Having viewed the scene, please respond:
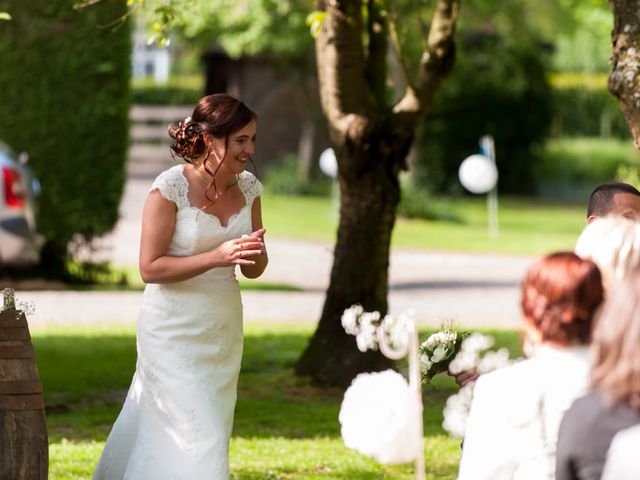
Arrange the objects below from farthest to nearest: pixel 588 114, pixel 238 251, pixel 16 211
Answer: pixel 588 114 < pixel 16 211 < pixel 238 251

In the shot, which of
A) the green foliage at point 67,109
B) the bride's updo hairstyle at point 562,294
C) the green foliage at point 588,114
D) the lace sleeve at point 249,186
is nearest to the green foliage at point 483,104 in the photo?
the green foliage at point 588,114

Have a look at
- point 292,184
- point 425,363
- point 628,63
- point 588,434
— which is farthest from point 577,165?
point 588,434

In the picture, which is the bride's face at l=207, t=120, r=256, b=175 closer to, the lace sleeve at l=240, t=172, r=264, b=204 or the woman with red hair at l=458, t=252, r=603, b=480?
the lace sleeve at l=240, t=172, r=264, b=204

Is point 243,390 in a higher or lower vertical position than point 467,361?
lower

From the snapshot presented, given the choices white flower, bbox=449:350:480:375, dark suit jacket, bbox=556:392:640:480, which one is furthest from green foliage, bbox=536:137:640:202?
dark suit jacket, bbox=556:392:640:480

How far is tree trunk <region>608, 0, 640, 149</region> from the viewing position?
6770 mm

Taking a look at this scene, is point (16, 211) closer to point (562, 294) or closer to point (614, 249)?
point (614, 249)

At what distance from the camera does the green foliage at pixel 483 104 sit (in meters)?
38.7

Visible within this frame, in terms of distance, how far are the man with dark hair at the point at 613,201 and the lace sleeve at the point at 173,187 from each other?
5.16 ft

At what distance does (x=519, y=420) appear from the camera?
3.62 metres

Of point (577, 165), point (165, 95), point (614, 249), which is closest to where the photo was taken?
point (614, 249)

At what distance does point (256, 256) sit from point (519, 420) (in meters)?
1.84

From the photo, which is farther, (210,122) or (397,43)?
(397,43)

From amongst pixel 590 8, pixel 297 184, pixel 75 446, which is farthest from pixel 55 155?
pixel 590 8
